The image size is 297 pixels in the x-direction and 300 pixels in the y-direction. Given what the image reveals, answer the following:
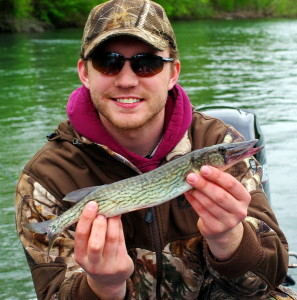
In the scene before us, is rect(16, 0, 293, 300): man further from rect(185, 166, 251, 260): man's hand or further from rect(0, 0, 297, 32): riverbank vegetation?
rect(0, 0, 297, 32): riverbank vegetation

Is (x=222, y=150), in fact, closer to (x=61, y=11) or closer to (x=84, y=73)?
(x=84, y=73)

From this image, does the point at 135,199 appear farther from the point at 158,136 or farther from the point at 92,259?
the point at 158,136

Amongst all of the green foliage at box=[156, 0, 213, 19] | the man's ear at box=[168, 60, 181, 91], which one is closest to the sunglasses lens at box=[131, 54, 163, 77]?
the man's ear at box=[168, 60, 181, 91]

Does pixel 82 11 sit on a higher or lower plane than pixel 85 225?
lower

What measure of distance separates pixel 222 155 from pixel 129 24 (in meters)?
1.13

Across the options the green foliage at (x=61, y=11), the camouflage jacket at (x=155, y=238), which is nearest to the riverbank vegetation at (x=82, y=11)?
the green foliage at (x=61, y=11)

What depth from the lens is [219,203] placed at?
2518mm

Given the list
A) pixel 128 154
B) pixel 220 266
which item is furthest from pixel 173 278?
pixel 128 154

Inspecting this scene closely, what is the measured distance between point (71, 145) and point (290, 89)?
14068mm

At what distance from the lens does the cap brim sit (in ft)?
10.4

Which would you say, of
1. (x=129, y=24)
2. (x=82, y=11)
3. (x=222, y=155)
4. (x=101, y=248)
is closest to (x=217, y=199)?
(x=222, y=155)

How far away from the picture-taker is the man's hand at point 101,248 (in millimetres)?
2516

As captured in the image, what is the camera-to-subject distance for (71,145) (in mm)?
3299

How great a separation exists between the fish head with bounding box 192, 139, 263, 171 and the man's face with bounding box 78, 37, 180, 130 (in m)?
0.75
